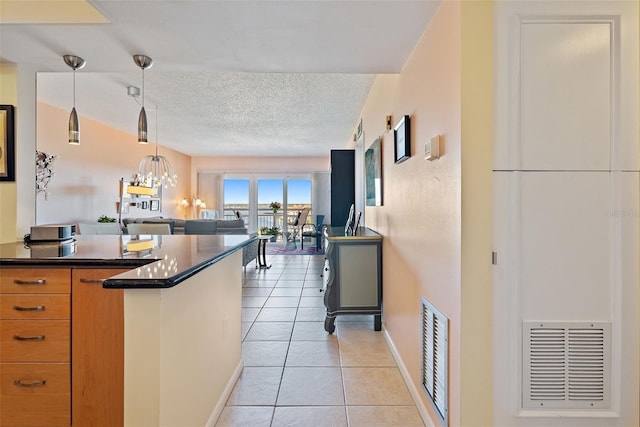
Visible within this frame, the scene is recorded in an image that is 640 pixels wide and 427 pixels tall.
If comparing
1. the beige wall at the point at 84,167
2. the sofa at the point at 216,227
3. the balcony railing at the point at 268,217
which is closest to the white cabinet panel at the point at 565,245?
the sofa at the point at 216,227

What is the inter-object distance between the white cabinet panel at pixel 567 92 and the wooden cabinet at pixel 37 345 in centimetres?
218

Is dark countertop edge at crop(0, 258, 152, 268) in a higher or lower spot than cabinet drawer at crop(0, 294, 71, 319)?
higher

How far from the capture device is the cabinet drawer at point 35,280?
1516mm

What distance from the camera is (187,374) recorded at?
55.9 inches

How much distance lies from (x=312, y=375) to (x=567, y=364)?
4.92ft

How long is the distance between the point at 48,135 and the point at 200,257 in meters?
4.67

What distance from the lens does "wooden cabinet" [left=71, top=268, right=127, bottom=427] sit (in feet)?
4.89

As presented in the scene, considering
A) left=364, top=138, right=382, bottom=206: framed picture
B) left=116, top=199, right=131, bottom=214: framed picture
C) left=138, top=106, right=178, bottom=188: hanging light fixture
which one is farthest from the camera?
left=116, top=199, right=131, bottom=214: framed picture

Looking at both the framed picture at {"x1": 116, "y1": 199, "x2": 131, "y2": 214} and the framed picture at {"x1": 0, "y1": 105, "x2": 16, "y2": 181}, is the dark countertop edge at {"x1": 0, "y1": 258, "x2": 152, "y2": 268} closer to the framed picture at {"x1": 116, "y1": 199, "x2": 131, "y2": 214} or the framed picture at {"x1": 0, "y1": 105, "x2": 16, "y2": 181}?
the framed picture at {"x1": 0, "y1": 105, "x2": 16, "y2": 181}

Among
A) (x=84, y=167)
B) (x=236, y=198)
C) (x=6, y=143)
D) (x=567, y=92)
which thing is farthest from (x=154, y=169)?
(x=236, y=198)

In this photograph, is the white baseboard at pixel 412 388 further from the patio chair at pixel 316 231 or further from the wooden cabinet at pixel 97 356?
the patio chair at pixel 316 231

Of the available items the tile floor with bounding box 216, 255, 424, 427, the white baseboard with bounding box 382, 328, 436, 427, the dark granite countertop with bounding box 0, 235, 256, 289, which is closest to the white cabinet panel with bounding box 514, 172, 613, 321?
the white baseboard with bounding box 382, 328, 436, 427

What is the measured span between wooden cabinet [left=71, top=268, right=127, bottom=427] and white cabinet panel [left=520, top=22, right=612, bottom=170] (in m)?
1.95

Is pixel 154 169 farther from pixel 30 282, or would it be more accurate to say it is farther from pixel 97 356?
pixel 97 356
